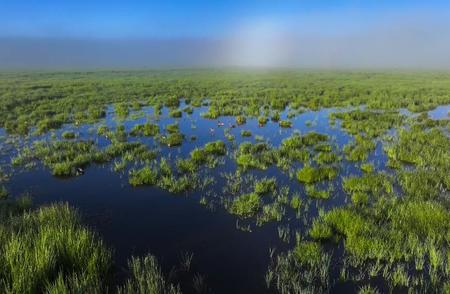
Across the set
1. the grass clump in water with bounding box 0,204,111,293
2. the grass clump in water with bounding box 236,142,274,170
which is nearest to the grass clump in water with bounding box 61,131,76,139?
the grass clump in water with bounding box 236,142,274,170

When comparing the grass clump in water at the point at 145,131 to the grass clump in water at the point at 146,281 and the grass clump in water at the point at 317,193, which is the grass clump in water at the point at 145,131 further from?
the grass clump in water at the point at 146,281

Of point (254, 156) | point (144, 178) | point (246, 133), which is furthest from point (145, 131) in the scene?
point (144, 178)

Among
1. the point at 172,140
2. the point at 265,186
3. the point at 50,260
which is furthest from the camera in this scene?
the point at 172,140

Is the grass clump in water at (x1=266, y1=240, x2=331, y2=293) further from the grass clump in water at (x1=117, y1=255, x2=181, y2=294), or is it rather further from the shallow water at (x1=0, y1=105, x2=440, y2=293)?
the grass clump in water at (x1=117, y1=255, x2=181, y2=294)

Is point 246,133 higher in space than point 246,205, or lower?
higher

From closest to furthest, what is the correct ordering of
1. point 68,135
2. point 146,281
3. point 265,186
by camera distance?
point 146,281 → point 265,186 → point 68,135

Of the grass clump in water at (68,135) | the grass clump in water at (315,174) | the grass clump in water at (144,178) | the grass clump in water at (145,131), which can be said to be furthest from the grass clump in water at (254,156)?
the grass clump in water at (68,135)

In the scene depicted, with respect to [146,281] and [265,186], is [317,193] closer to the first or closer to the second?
[265,186]

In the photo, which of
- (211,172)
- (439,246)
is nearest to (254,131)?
(211,172)

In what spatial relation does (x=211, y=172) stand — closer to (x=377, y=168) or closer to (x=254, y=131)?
(x=377, y=168)
